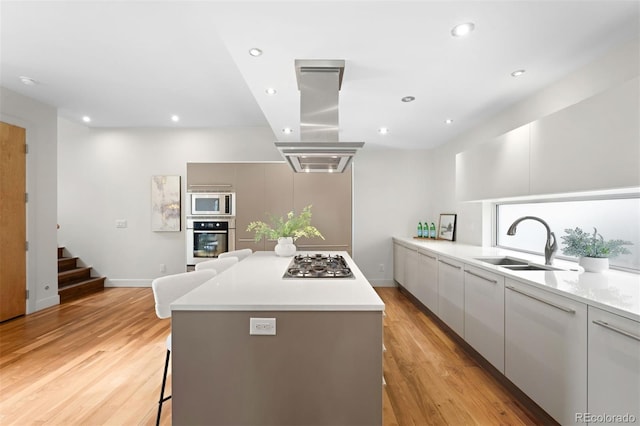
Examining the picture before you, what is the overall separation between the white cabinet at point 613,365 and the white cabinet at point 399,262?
2998 millimetres

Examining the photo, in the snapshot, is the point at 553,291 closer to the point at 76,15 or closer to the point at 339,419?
the point at 339,419

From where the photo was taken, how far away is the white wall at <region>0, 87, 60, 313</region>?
3850 mm

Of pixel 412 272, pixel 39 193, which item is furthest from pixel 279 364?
pixel 39 193

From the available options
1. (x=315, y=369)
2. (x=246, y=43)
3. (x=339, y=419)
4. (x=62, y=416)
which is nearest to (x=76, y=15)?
(x=246, y=43)

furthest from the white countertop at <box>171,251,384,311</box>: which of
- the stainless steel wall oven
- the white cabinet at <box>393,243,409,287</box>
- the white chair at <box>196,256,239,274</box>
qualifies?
the white cabinet at <box>393,243,409,287</box>

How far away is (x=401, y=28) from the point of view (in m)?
1.78

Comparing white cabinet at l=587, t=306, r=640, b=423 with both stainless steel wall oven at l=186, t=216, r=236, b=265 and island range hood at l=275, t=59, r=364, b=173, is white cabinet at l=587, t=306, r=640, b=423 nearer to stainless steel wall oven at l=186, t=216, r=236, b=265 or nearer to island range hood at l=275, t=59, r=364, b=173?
island range hood at l=275, t=59, r=364, b=173

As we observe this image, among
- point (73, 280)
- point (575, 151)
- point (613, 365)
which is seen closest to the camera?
point (613, 365)

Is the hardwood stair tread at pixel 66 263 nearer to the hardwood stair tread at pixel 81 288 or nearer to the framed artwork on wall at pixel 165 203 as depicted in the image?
the hardwood stair tread at pixel 81 288

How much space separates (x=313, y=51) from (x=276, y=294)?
1.61m

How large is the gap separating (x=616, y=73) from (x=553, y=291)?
160 centimetres

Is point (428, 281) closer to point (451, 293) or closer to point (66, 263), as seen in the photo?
point (451, 293)

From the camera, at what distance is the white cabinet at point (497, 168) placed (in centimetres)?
243

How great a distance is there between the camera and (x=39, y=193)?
4.00m
